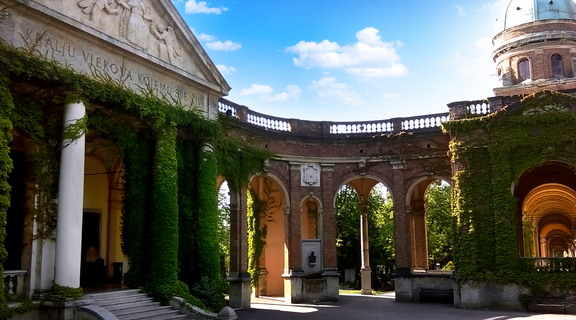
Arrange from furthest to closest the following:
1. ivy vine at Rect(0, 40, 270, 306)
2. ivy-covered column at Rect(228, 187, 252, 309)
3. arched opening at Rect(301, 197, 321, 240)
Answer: arched opening at Rect(301, 197, 321, 240) → ivy-covered column at Rect(228, 187, 252, 309) → ivy vine at Rect(0, 40, 270, 306)

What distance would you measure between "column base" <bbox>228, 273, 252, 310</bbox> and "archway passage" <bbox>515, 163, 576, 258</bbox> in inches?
479

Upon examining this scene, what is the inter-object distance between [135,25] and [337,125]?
14.0 metres

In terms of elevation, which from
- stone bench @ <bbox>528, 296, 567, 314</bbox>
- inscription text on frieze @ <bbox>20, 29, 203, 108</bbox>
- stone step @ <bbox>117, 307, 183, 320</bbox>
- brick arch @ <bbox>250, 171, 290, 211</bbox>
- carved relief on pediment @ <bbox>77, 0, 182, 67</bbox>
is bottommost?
stone bench @ <bbox>528, 296, 567, 314</bbox>

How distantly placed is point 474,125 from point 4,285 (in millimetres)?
18812

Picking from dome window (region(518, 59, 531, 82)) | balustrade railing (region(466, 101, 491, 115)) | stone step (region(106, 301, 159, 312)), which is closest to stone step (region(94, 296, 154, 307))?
stone step (region(106, 301, 159, 312))

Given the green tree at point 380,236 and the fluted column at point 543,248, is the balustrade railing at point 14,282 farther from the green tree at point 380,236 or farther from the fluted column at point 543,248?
the fluted column at point 543,248

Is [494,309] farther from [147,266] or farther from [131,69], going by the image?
[131,69]

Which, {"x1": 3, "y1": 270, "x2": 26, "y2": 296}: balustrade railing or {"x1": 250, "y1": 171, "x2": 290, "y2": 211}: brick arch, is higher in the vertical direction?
{"x1": 250, "y1": 171, "x2": 290, "y2": 211}: brick arch

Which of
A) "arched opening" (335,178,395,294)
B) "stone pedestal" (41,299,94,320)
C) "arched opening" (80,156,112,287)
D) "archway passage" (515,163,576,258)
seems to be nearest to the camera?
"stone pedestal" (41,299,94,320)

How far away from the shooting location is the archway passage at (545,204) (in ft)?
87.1

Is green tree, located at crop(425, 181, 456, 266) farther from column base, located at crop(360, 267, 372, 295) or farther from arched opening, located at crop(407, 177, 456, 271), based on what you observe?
column base, located at crop(360, 267, 372, 295)

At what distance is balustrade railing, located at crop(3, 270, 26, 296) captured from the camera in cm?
1295

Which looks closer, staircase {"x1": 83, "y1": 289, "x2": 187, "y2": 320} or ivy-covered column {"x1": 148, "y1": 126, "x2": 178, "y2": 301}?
staircase {"x1": 83, "y1": 289, "x2": 187, "y2": 320}

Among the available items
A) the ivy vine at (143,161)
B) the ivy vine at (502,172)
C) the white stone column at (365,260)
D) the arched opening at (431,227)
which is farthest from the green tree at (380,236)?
the ivy vine at (143,161)
